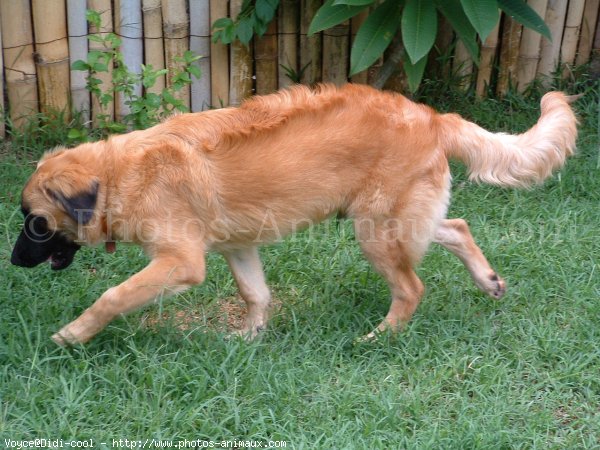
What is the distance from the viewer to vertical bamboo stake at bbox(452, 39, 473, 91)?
25.3 feet

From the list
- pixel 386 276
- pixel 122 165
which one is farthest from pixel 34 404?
pixel 386 276

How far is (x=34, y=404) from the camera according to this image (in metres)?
4.01

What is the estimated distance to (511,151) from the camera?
488cm

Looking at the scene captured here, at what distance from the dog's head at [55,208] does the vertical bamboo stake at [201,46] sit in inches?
107

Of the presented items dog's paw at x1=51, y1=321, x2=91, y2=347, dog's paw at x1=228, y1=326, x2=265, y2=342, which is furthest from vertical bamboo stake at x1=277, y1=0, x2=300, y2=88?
dog's paw at x1=51, y1=321, x2=91, y2=347

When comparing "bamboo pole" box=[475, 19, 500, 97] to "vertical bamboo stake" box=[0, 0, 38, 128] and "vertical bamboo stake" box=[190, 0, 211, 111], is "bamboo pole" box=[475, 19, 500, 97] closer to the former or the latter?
"vertical bamboo stake" box=[190, 0, 211, 111]

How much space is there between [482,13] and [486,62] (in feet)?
5.64

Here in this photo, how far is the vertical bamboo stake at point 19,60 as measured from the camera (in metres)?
6.79

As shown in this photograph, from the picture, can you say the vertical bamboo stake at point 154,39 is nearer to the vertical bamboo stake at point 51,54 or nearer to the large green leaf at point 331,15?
the vertical bamboo stake at point 51,54

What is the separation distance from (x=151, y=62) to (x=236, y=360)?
3675 mm

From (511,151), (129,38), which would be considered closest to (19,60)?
(129,38)

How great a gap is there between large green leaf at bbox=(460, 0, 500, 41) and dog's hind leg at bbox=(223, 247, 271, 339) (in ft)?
7.93

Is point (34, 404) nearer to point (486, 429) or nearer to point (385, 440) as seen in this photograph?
point (385, 440)

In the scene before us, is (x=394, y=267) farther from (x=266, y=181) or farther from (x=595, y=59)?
(x=595, y=59)
